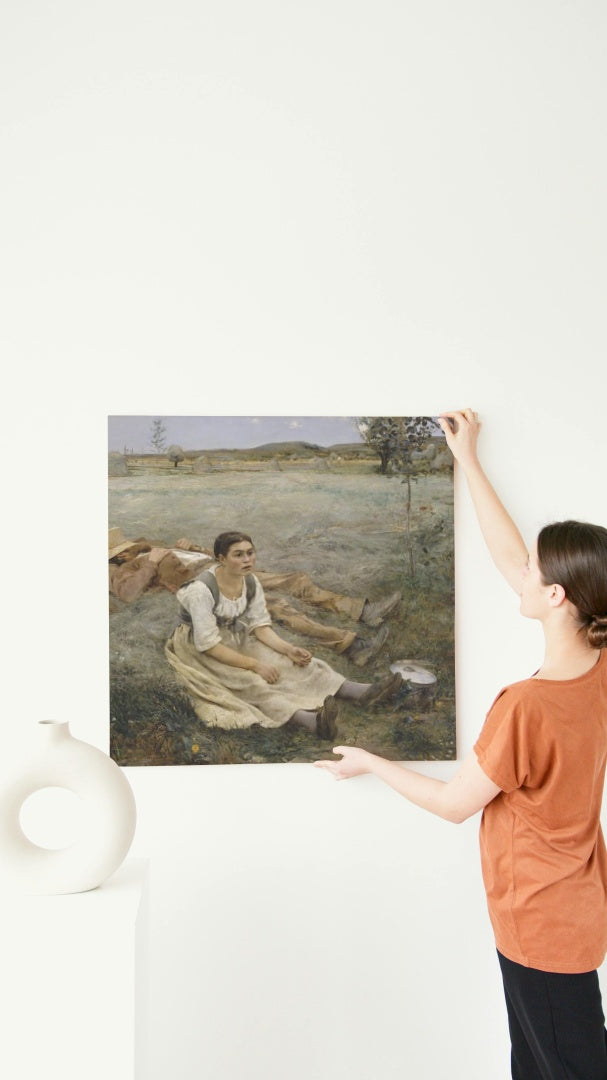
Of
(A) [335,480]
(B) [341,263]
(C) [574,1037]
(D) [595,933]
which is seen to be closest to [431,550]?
(A) [335,480]

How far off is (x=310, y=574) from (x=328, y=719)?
31 cm

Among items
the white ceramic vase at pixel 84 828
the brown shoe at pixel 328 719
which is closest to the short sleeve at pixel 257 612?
the brown shoe at pixel 328 719

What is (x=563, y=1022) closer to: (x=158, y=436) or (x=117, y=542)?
(x=117, y=542)

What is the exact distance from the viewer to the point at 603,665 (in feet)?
5.14

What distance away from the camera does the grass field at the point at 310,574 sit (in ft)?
6.00

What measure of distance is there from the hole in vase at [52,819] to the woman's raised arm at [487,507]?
40.5 inches

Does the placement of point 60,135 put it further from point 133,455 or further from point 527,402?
point 527,402

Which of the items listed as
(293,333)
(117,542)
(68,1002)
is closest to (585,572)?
(293,333)

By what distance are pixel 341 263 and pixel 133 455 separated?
62cm

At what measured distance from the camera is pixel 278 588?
1.86m

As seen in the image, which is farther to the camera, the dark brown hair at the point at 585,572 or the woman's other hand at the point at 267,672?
the woman's other hand at the point at 267,672

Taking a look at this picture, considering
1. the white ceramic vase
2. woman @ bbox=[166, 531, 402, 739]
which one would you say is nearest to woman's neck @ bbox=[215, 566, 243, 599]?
woman @ bbox=[166, 531, 402, 739]

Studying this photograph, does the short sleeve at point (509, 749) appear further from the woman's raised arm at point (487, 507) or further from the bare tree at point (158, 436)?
the bare tree at point (158, 436)

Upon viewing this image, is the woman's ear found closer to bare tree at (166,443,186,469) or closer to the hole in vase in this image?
bare tree at (166,443,186,469)
